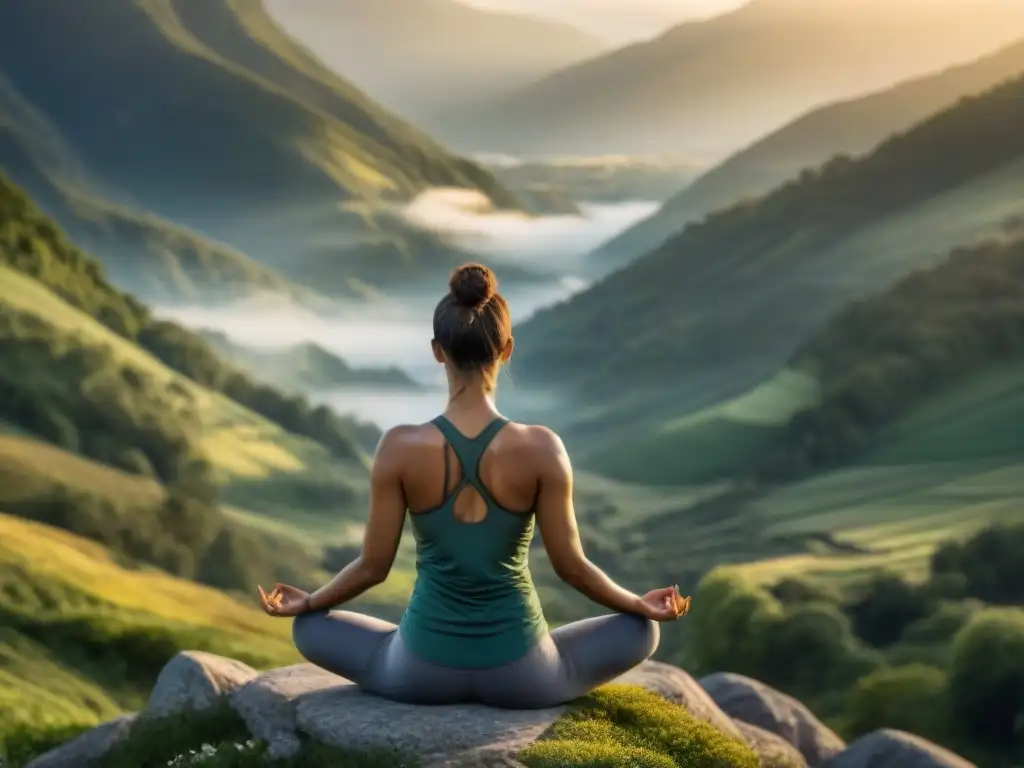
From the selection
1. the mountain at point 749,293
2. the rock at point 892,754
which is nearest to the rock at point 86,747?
the rock at point 892,754

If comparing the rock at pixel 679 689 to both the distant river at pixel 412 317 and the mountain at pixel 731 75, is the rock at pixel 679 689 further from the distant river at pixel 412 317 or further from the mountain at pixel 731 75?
the distant river at pixel 412 317

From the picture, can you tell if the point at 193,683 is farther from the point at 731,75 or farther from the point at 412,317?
the point at 731,75

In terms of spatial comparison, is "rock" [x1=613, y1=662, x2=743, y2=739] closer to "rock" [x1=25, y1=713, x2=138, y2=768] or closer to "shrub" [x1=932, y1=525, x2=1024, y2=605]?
"rock" [x1=25, y1=713, x2=138, y2=768]

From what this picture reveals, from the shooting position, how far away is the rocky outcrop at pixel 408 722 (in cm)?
509

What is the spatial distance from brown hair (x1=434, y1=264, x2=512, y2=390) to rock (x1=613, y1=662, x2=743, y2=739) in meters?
2.36

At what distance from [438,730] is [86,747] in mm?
3509

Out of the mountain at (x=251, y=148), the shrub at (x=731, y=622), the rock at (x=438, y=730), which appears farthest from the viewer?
the mountain at (x=251, y=148)

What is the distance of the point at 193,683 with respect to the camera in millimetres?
6723

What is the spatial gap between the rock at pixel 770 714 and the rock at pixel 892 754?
0.37 meters

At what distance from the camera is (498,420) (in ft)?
16.1

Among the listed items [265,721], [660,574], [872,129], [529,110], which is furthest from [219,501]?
[265,721]

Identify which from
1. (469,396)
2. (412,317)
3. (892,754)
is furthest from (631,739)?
(412,317)

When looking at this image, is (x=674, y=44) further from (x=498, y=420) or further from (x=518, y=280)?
(x=498, y=420)

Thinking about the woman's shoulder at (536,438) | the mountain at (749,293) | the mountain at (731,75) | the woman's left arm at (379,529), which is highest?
the mountain at (731,75)
